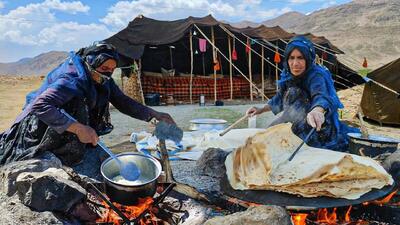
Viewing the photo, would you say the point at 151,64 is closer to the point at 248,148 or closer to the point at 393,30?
the point at 248,148

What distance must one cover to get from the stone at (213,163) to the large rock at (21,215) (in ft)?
4.57

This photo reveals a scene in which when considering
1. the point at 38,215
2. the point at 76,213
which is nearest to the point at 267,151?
the point at 76,213

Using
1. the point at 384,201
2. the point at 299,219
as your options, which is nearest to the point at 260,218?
the point at 299,219

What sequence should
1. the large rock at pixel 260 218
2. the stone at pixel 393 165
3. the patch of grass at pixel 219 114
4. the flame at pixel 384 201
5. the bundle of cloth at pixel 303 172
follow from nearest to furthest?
the large rock at pixel 260 218, the bundle of cloth at pixel 303 172, the flame at pixel 384 201, the stone at pixel 393 165, the patch of grass at pixel 219 114

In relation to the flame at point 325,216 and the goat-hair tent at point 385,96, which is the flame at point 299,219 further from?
the goat-hair tent at point 385,96

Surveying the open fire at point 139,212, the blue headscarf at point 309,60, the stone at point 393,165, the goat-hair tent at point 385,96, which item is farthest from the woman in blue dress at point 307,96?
the goat-hair tent at point 385,96

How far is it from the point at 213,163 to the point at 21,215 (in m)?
1.61

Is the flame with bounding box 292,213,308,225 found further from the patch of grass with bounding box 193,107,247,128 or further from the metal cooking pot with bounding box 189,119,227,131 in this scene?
the patch of grass with bounding box 193,107,247,128

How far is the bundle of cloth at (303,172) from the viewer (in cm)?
237

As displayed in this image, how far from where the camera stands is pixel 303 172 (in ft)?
7.93

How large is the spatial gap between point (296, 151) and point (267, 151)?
196 mm

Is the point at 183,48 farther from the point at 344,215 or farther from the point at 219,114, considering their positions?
the point at 344,215

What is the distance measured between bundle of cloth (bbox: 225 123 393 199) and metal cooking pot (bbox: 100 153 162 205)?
1.83ft

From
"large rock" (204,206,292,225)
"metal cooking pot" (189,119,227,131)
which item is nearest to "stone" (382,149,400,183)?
"large rock" (204,206,292,225)
